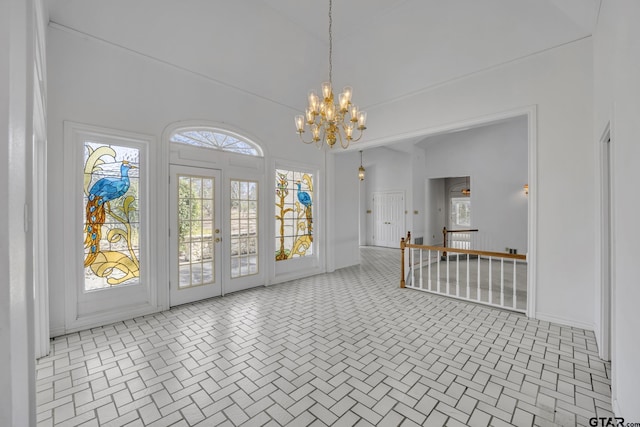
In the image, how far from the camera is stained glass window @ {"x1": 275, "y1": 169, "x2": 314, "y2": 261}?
18.1 ft

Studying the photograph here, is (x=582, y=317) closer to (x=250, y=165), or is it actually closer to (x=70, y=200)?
(x=250, y=165)

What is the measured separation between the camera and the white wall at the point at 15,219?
2.92 feet

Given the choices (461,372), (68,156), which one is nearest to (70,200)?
(68,156)

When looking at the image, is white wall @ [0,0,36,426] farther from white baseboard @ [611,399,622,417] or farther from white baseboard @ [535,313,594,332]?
white baseboard @ [535,313,594,332]

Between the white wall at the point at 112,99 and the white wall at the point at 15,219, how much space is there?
7.89 ft

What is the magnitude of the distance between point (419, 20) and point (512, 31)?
3.97 ft

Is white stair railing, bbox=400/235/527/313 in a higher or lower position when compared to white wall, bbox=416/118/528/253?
lower

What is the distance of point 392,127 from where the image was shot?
5207 millimetres

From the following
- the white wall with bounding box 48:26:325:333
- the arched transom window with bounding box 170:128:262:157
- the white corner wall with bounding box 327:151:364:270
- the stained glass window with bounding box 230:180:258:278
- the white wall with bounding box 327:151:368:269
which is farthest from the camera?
the white wall with bounding box 327:151:368:269

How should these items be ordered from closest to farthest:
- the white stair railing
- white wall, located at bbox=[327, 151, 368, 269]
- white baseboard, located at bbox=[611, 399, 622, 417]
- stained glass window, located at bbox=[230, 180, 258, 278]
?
white baseboard, located at bbox=[611, 399, 622, 417]
the white stair railing
stained glass window, located at bbox=[230, 180, 258, 278]
white wall, located at bbox=[327, 151, 368, 269]

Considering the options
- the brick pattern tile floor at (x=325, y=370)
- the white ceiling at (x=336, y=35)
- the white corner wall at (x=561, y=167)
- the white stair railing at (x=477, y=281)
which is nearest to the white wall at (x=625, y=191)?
the brick pattern tile floor at (x=325, y=370)

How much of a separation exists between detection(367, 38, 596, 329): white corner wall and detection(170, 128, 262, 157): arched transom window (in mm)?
3915

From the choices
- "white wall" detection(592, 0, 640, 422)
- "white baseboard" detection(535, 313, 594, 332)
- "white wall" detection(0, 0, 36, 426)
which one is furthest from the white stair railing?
"white wall" detection(0, 0, 36, 426)

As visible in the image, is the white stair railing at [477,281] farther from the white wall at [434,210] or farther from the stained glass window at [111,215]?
the stained glass window at [111,215]
